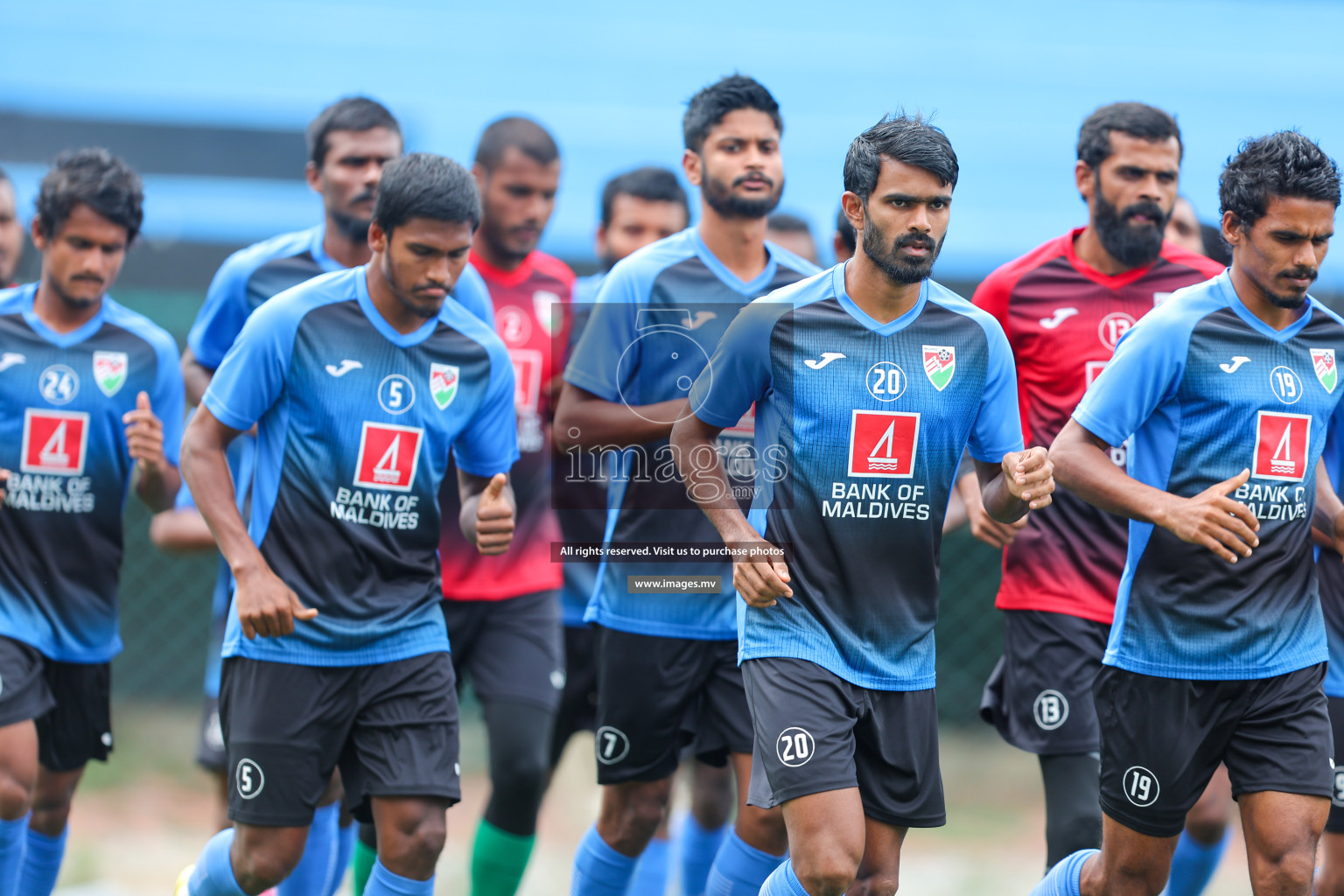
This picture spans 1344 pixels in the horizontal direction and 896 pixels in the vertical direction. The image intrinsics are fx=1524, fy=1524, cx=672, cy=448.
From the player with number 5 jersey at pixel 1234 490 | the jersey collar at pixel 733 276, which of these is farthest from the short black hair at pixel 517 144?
the player with number 5 jersey at pixel 1234 490

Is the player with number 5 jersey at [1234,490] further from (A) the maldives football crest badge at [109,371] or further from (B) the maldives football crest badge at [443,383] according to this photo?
(A) the maldives football crest badge at [109,371]

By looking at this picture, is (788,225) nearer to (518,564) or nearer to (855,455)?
(518,564)

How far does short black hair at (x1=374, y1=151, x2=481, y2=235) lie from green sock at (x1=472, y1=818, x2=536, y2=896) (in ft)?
7.66

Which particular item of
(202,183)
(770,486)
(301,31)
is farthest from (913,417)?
(301,31)

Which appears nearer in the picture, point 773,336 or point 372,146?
point 773,336

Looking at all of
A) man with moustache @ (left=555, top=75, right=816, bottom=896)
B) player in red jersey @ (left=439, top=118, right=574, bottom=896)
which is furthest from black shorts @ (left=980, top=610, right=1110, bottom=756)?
player in red jersey @ (left=439, top=118, right=574, bottom=896)

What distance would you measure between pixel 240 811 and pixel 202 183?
8514 millimetres

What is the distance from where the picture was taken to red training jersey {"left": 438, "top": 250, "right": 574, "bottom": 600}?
235 inches

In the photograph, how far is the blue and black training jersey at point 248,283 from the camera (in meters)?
5.84

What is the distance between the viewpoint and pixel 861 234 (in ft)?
14.5

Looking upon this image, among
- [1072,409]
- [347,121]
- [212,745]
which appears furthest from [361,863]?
[1072,409]

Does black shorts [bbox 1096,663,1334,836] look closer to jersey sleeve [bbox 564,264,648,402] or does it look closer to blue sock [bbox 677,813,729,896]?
jersey sleeve [bbox 564,264,648,402]

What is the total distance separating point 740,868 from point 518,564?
157cm

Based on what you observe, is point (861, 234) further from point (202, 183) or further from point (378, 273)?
point (202, 183)
